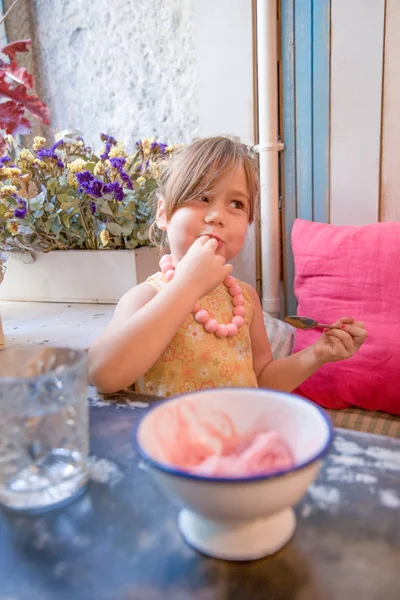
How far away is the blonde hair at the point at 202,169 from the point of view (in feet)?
3.02

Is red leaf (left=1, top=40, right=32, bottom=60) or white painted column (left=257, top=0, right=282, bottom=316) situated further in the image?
white painted column (left=257, top=0, right=282, bottom=316)

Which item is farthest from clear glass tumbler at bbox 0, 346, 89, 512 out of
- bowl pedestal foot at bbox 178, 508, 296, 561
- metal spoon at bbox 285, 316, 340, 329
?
metal spoon at bbox 285, 316, 340, 329

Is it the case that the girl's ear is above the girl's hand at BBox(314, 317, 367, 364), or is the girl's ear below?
above

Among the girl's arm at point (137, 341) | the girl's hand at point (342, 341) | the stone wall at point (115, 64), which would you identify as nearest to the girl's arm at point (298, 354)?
the girl's hand at point (342, 341)

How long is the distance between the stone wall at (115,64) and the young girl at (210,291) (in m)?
0.86

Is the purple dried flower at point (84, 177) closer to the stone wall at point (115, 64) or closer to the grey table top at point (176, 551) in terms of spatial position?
the stone wall at point (115, 64)

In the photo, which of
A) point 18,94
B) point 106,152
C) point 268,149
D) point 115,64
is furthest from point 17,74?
point 115,64

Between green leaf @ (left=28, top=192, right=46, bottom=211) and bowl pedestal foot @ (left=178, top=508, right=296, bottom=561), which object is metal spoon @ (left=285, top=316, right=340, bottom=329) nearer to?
bowl pedestal foot @ (left=178, top=508, right=296, bottom=561)

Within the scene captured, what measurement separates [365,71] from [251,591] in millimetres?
1504

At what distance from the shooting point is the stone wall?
1732mm

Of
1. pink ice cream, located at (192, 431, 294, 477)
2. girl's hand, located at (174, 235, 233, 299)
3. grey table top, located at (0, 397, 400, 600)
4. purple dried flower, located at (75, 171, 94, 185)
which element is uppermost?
purple dried flower, located at (75, 171, 94, 185)

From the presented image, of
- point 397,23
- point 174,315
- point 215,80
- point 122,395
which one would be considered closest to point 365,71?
point 397,23

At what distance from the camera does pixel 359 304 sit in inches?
49.3

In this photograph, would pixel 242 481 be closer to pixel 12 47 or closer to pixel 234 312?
pixel 234 312
